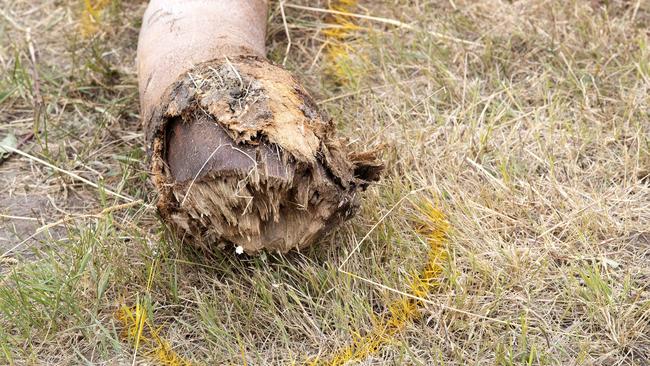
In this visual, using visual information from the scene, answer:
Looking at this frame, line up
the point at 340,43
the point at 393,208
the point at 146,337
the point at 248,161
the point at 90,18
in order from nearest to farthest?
the point at 248,161 → the point at 146,337 → the point at 393,208 → the point at 340,43 → the point at 90,18

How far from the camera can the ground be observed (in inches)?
86.4

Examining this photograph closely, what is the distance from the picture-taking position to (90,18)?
3525 millimetres

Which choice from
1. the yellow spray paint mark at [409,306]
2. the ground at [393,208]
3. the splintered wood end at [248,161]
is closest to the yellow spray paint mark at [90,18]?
the ground at [393,208]

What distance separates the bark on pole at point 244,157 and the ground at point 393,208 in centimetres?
15

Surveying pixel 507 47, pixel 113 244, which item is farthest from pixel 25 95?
pixel 507 47

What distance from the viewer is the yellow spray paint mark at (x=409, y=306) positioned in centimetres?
216

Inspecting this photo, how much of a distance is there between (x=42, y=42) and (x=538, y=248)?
7.42 feet

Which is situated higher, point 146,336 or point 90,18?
point 90,18

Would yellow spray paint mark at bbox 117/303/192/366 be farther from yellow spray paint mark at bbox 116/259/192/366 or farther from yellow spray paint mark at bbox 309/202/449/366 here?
yellow spray paint mark at bbox 309/202/449/366

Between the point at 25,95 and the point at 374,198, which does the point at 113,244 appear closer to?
the point at 374,198

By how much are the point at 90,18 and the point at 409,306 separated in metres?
2.06

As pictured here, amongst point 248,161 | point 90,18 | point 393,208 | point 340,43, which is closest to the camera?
point 248,161

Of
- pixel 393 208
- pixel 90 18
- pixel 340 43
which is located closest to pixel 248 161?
pixel 393 208

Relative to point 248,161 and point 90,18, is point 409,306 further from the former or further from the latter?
point 90,18
